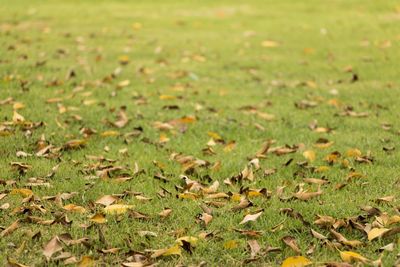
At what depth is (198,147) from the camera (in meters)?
6.04

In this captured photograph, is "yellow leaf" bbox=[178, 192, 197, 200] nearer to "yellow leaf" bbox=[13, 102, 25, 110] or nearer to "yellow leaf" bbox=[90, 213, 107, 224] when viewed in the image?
"yellow leaf" bbox=[90, 213, 107, 224]

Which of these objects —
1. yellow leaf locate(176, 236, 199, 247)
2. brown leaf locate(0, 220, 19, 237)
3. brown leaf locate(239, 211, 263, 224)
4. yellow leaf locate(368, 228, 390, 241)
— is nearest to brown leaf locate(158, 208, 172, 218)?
yellow leaf locate(176, 236, 199, 247)

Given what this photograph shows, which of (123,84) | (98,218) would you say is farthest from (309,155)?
(123,84)

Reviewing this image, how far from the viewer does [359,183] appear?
16.4ft

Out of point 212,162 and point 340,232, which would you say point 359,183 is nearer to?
point 340,232

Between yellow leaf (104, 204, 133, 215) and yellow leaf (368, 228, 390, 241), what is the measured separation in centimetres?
173

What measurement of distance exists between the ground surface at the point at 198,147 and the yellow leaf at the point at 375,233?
0.06ft

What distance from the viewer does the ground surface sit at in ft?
13.1

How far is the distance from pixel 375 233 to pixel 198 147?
244cm

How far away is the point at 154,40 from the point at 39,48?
235cm

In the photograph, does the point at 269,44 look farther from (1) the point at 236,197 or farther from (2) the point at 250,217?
(2) the point at 250,217

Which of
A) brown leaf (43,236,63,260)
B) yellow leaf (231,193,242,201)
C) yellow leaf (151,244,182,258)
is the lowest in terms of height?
yellow leaf (231,193,242,201)

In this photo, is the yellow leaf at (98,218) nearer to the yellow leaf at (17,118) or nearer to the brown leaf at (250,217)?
the brown leaf at (250,217)

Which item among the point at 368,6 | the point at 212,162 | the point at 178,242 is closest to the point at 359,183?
the point at 212,162
